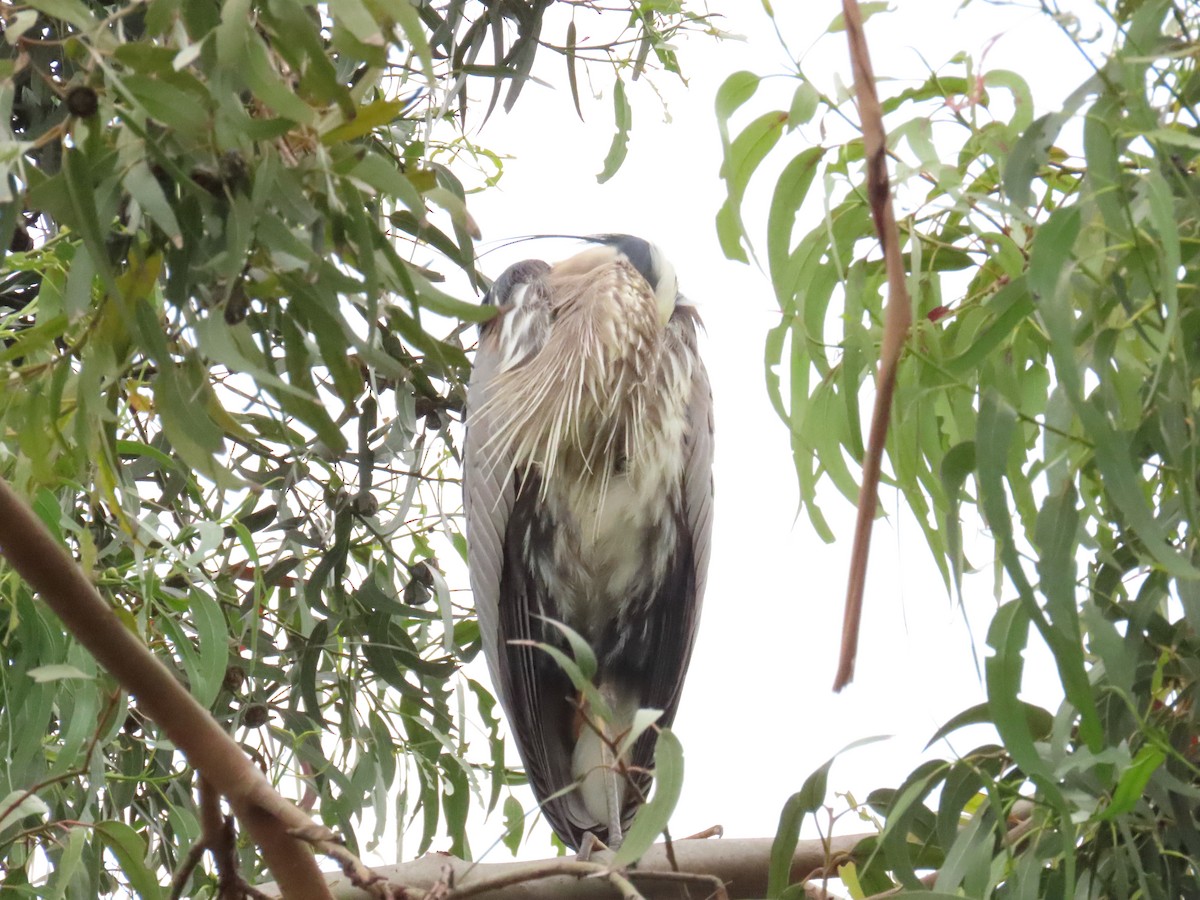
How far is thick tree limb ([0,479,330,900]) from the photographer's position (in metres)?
0.56

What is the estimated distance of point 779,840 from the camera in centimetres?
97

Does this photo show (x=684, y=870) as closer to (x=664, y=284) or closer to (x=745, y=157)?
(x=745, y=157)

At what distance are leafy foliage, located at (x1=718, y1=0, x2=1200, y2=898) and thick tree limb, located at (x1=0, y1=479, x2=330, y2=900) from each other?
38cm

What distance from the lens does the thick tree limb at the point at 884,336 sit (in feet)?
1.53

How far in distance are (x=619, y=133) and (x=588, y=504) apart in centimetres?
51

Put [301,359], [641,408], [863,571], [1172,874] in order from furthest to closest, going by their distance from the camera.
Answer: [641,408]
[1172,874]
[301,359]
[863,571]

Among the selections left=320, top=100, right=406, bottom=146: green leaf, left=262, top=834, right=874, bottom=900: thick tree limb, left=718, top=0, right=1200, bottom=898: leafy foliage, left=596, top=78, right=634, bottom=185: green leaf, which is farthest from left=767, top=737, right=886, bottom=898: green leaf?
left=596, top=78, right=634, bottom=185: green leaf

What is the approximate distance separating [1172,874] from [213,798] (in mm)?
614

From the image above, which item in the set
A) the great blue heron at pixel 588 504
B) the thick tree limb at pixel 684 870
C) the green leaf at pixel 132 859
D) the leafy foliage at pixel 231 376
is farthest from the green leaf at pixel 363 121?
the great blue heron at pixel 588 504

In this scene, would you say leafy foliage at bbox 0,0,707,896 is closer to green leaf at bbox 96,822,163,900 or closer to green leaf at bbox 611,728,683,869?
green leaf at bbox 96,822,163,900

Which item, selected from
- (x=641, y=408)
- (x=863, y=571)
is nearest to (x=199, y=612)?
(x=863, y=571)

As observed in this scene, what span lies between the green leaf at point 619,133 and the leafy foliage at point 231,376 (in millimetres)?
42

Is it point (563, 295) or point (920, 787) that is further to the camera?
point (563, 295)

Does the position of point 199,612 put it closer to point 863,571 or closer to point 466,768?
point 466,768
